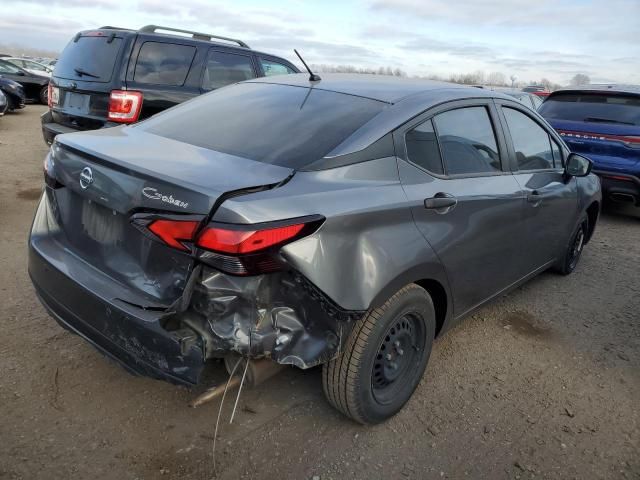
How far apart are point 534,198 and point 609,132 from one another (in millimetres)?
3980

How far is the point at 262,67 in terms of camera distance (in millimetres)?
7402

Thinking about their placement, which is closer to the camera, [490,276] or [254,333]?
[254,333]

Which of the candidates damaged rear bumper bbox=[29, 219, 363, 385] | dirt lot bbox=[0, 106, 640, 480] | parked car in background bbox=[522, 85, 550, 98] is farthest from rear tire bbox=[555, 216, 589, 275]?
parked car in background bbox=[522, 85, 550, 98]

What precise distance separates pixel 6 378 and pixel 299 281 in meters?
1.79

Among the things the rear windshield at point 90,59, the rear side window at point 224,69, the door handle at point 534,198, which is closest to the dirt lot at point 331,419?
the door handle at point 534,198

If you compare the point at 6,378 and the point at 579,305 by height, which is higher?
the point at 579,305

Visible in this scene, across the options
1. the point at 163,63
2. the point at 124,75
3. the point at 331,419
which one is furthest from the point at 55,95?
the point at 331,419

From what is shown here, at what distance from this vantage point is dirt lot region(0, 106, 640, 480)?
90.7 inches

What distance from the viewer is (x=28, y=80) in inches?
669

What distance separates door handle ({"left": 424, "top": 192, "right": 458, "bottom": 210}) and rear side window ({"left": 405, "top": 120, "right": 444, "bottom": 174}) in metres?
0.15

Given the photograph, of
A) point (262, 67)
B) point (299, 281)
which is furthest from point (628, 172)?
point (299, 281)

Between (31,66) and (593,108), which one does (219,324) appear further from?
(31,66)

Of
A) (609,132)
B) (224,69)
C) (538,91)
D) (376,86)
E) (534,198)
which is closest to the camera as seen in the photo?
(376,86)

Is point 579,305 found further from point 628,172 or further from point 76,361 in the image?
point 76,361
